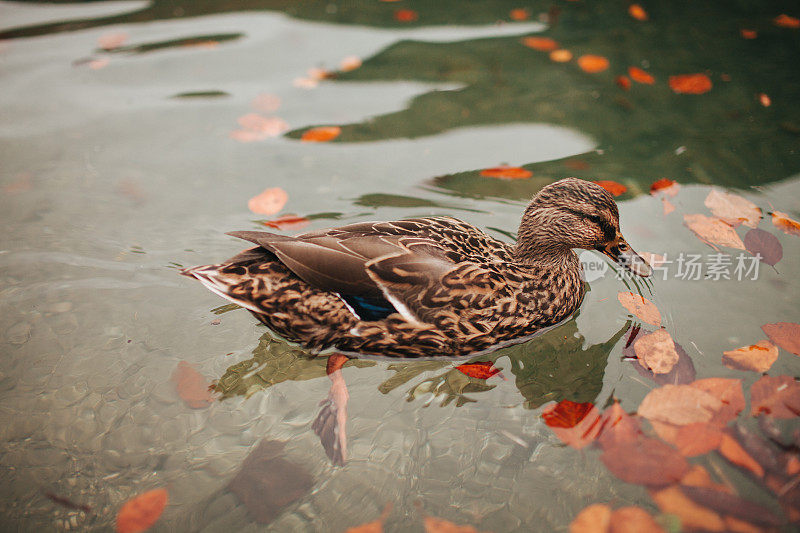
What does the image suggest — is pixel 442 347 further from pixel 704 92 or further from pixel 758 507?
pixel 704 92

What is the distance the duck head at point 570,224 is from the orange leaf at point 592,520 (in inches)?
54.0

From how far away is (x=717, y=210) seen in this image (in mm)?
4102

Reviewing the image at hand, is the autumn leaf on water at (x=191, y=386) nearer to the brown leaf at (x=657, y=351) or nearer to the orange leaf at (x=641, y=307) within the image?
the brown leaf at (x=657, y=351)

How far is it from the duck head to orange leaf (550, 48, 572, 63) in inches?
108

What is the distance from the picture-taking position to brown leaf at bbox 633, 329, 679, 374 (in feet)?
10.5

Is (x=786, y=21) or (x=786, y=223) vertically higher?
(x=786, y=21)

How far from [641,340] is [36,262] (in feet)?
13.1

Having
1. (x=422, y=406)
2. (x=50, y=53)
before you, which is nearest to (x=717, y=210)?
(x=422, y=406)

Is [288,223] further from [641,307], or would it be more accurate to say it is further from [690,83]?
[690,83]

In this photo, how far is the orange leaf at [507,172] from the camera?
445cm

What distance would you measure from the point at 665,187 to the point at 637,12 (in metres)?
2.67

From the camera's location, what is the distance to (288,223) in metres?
4.10

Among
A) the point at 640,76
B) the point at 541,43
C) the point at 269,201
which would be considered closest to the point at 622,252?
the point at 269,201

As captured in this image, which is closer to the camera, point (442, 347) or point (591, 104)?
point (442, 347)
